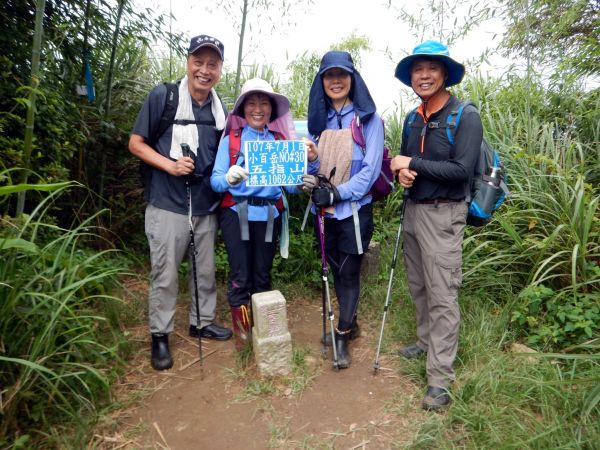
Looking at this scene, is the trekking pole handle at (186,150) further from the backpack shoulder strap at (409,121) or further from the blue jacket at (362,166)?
the backpack shoulder strap at (409,121)

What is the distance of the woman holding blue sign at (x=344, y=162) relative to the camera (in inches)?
115

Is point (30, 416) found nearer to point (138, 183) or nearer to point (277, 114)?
point (277, 114)

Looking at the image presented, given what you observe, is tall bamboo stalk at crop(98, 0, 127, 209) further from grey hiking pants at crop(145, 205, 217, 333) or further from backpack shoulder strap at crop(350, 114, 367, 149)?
backpack shoulder strap at crop(350, 114, 367, 149)

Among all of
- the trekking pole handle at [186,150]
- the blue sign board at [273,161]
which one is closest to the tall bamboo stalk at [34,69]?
the trekking pole handle at [186,150]

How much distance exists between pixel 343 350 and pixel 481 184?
160 cm

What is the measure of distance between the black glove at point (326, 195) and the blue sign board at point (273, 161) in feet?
0.57

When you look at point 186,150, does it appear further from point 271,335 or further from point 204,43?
point 271,335

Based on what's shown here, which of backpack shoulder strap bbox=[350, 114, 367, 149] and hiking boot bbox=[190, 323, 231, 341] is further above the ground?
backpack shoulder strap bbox=[350, 114, 367, 149]

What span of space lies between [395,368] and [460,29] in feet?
14.3

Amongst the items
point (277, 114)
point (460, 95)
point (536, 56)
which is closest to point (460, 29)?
point (460, 95)

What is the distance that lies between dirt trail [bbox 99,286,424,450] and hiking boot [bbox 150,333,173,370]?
0.06 meters

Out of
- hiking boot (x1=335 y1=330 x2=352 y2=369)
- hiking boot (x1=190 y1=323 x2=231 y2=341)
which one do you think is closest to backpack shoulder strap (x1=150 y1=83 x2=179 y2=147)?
hiking boot (x1=190 y1=323 x2=231 y2=341)

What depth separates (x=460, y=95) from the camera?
579 centimetres

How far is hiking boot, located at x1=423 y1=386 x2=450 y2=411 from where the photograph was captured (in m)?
2.64
